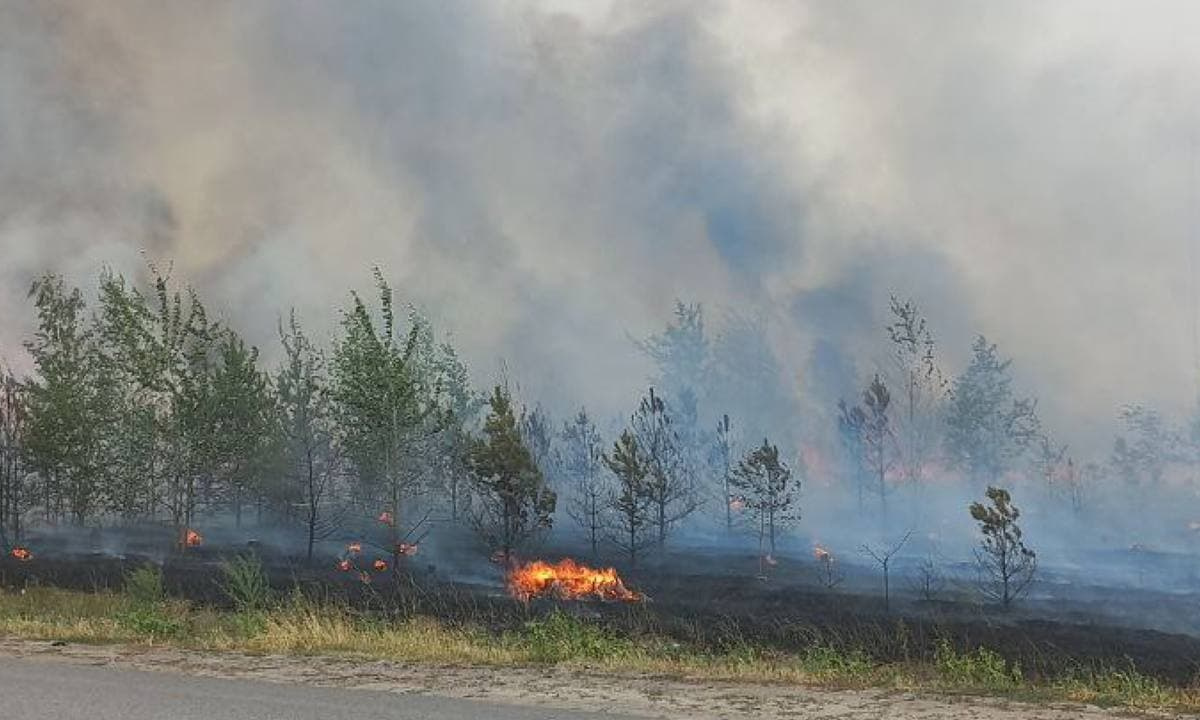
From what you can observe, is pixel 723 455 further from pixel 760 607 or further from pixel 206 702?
pixel 206 702

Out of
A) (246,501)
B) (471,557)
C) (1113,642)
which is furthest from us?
(246,501)

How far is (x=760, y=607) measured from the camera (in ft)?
145

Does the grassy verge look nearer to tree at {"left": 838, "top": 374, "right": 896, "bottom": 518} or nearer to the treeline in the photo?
the treeline

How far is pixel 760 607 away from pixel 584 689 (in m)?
36.2

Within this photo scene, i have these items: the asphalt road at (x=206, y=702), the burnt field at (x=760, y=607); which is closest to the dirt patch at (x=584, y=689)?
the asphalt road at (x=206, y=702)

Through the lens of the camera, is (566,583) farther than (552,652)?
Yes

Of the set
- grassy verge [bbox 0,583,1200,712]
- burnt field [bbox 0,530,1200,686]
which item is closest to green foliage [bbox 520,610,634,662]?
grassy verge [bbox 0,583,1200,712]

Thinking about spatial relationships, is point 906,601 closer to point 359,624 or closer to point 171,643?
point 359,624

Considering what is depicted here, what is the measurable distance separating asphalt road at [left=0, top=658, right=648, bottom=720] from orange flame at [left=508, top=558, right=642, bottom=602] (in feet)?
109

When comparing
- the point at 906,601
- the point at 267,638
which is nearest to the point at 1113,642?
the point at 906,601

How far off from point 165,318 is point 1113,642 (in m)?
37.6

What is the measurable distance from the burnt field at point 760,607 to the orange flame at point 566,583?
1.26 m

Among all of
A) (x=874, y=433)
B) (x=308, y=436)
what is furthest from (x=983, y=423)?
(x=308, y=436)

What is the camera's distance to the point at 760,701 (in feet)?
30.1
